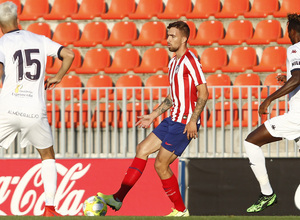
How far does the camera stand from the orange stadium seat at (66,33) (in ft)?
46.4

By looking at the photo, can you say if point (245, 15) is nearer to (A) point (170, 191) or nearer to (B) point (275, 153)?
(B) point (275, 153)

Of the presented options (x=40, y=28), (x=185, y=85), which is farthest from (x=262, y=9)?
(x=185, y=85)

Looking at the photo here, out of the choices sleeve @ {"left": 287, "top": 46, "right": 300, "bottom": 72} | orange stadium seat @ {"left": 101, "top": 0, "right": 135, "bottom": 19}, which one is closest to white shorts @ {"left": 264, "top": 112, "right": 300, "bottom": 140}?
sleeve @ {"left": 287, "top": 46, "right": 300, "bottom": 72}

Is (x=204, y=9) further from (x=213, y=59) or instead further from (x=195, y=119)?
(x=195, y=119)

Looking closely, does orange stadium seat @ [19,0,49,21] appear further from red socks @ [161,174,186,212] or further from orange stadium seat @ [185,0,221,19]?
red socks @ [161,174,186,212]

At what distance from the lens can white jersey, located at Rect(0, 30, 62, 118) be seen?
263 inches

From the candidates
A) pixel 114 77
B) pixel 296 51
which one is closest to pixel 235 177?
pixel 296 51

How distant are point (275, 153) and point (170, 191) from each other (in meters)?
3.49

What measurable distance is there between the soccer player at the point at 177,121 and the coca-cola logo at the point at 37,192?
2180 mm

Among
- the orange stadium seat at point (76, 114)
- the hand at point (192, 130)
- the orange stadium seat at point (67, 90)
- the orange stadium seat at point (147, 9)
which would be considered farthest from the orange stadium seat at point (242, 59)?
the hand at point (192, 130)

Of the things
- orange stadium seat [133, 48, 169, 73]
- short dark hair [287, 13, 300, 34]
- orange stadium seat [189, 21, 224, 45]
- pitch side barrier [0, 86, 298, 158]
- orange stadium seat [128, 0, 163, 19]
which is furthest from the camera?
orange stadium seat [128, 0, 163, 19]

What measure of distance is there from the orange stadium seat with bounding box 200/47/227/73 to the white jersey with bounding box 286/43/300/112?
242 inches

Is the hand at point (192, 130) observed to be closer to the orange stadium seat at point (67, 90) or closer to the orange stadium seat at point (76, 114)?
the orange stadium seat at point (67, 90)

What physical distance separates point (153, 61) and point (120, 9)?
1.63 m
